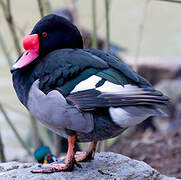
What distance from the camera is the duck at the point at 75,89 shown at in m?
2.91

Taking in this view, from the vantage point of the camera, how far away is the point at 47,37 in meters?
3.29

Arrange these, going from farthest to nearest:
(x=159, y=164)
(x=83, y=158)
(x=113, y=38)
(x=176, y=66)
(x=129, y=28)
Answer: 1. (x=129, y=28)
2. (x=113, y=38)
3. (x=176, y=66)
4. (x=159, y=164)
5. (x=83, y=158)

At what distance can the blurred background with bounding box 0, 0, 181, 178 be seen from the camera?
4.92 meters

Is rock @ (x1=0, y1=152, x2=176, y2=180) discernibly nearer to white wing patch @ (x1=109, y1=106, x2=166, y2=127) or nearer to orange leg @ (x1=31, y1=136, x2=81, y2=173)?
orange leg @ (x1=31, y1=136, x2=81, y2=173)

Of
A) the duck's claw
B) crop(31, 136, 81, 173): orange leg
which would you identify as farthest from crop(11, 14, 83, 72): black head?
the duck's claw

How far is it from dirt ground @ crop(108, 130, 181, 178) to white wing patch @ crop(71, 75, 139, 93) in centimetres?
253

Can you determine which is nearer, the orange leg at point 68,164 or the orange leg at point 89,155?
the orange leg at point 68,164

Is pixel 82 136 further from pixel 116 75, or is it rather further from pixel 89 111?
pixel 116 75

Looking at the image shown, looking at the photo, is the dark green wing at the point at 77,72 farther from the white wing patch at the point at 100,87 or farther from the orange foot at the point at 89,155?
the orange foot at the point at 89,155

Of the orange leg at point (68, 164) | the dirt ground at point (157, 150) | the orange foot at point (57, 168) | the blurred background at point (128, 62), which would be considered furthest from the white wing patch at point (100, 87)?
the dirt ground at point (157, 150)

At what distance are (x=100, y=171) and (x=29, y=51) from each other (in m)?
1.00

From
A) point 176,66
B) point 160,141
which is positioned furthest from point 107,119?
point 176,66

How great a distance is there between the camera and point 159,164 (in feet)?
18.4

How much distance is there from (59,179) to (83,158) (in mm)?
365
